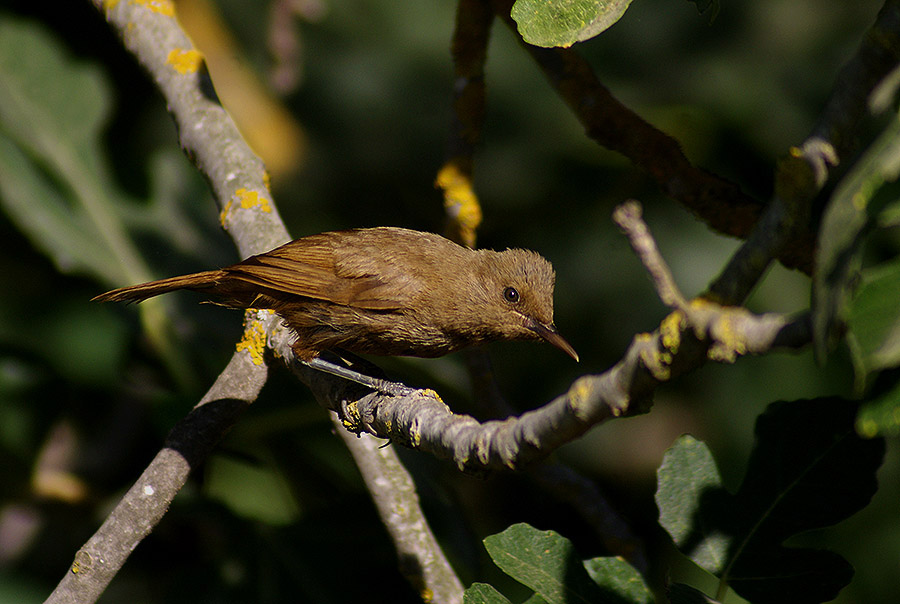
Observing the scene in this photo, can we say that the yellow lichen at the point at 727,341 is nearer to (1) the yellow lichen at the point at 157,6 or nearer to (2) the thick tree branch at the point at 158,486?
(2) the thick tree branch at the point at 158,486

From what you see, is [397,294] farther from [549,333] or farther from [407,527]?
[407,527]

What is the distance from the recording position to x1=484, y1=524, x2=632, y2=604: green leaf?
6.23ft

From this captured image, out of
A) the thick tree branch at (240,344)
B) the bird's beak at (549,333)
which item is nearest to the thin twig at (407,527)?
the thick tree branch at (240,344)

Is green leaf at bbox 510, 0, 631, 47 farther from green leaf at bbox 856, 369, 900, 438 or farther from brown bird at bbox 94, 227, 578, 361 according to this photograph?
brown bird at bbox 94, 227, 578, 361

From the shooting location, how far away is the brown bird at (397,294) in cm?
302

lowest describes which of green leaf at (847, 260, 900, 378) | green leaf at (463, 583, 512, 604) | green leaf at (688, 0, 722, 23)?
green leaf at (463, 583, 512, 604)

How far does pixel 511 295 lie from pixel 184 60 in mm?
1509

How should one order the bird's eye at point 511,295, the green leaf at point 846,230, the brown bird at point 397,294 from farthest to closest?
the bird's eye at point 511,295 → the brown bird at point 397,294 → the green leaf at point 846,230

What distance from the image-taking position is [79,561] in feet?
7.32

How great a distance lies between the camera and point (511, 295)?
3.13 m

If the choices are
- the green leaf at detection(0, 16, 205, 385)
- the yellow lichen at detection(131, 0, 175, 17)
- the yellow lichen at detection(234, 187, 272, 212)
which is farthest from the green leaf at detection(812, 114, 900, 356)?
the green leaf at detection(0, 16, 205, 385)

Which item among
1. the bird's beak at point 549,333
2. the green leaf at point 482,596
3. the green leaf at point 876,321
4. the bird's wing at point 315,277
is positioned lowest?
the green leaf at point 482,596

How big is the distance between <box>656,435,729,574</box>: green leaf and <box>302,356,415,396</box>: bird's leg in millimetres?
767

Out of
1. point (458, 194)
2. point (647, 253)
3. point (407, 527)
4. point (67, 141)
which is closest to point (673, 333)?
point (647, 253)
